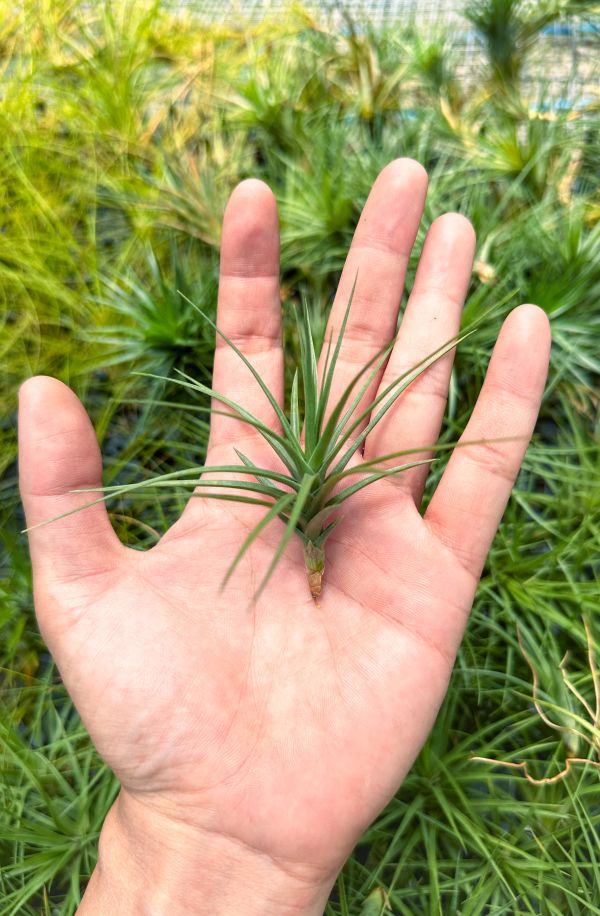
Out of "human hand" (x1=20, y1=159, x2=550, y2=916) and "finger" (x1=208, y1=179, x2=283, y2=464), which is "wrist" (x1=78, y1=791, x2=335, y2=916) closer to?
"human hand" (x1=20, y1=159, x2=550, y2=916)

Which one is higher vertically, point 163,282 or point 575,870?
point 163,282

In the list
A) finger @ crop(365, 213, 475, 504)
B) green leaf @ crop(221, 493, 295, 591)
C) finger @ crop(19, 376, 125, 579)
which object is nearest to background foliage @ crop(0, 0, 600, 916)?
finger @ crop(365, 213, 475, 504)

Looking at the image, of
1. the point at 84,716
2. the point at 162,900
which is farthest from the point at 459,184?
the point at 162,900

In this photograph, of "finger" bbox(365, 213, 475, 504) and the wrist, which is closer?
the wrist

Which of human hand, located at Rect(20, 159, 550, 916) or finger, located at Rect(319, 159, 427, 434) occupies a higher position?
finger, located at Rect(319, 159, 427, 434)

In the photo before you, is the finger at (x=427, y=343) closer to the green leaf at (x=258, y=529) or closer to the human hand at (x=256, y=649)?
the human hand at (x=256, y=649)

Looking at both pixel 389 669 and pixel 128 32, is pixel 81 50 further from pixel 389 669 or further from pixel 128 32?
pixel 389 669

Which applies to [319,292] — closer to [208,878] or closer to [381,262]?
[381,262]
